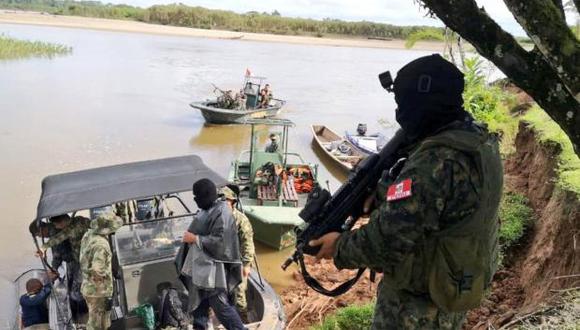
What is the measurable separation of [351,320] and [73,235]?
2.95 m

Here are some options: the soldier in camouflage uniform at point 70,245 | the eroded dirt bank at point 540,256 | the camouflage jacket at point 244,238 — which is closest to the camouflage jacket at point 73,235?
the soldier in camouflage uniform at point 70,245

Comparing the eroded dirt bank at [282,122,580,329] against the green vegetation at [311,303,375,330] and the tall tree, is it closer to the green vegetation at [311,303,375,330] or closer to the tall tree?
the green vegetation at [311,303,375,330]

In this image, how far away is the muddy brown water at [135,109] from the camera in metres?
13.4

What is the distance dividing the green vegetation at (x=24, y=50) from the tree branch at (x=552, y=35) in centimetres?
3719

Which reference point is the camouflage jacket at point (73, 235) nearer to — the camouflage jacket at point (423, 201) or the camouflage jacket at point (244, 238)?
the camouflage jacket at point (244, 238)

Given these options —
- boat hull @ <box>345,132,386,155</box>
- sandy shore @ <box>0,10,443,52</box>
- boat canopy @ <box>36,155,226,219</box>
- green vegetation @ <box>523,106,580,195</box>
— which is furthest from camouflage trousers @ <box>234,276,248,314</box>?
sandy shore @ <box>0,10,443,52</box>

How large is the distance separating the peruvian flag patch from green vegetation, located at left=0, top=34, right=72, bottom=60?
122 ft

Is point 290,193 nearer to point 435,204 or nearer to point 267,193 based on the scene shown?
point 267,193

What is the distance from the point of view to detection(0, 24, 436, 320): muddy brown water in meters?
13.4

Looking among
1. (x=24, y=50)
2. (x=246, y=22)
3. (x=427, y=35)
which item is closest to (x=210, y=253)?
(x=427, y=35)

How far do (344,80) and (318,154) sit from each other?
21.8 meters

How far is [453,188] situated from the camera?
196 centimetres

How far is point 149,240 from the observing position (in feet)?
17.6

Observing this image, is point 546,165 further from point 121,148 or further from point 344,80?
point 344,80
